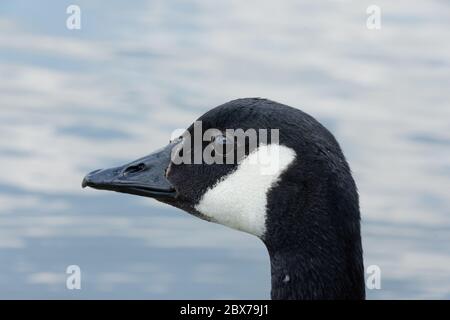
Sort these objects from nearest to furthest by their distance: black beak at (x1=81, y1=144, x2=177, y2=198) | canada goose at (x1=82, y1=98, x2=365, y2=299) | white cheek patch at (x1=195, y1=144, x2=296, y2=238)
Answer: canada goose at (x1=82, y1=98, x2=365, y2=299), white cheek patch at (x1=195, y1=144, x2=296, y2=238), black beak at (x1=81, y1=144, x2=177, y2=198)

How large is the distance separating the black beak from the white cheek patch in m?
0.29

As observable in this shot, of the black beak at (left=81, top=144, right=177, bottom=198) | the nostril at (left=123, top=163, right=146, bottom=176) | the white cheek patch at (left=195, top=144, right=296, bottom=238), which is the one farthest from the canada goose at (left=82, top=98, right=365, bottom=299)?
the nostril at (left=123, top=163, right=146, bottom=176)

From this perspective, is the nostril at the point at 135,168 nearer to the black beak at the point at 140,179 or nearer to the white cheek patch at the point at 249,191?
the black beak at the point at 140,179

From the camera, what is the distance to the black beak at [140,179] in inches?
266

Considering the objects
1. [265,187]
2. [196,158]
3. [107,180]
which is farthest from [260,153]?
[107,180]

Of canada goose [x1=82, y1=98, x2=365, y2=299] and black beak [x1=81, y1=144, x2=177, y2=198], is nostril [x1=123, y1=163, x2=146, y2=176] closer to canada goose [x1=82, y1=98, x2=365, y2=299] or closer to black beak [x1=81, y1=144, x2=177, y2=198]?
black beak [x1=81, y1=144, x2=177, y2=198]

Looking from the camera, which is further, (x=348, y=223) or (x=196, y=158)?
(x=196, y=158)

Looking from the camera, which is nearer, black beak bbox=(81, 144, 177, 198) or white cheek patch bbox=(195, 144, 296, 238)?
white cheek patch bbox=(195, 144, 296, 238)

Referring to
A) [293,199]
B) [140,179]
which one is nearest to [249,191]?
[293,199]

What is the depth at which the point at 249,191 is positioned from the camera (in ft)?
20.6

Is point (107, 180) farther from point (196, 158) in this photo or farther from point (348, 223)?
point (348, 223)

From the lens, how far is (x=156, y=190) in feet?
22.2

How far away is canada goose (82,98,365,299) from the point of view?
5898 millimetres

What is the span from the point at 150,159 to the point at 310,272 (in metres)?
1.39
